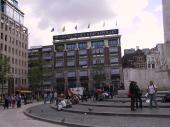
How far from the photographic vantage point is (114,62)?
4902 inches

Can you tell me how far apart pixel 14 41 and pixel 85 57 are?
3365 cm

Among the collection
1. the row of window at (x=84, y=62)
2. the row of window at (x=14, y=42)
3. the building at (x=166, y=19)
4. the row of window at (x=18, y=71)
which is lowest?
the row of window at (x=18, y=71)

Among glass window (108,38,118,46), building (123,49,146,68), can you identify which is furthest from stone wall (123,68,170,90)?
building (123,49,146,68)

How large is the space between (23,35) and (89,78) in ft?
97.0

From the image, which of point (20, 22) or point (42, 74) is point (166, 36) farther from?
point (20, 22)

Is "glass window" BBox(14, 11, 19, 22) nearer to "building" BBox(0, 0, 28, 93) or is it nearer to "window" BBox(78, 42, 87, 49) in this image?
"building" BBox(0, 0, 28, 93)

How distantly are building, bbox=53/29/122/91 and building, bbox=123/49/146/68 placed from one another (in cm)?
3707

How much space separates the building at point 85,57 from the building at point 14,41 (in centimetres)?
2103

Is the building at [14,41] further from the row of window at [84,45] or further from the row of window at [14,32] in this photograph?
Result: the row of window at [84,45]

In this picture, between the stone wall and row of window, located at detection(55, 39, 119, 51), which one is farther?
row of window, located at detection(55, 39, 119, 51)

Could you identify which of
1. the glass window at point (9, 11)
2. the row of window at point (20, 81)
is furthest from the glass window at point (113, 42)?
the glass window at point (9, 11)

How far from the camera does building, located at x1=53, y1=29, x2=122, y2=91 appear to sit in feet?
408

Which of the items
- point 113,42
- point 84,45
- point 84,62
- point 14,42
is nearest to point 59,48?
point 84,45

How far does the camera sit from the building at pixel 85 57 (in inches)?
4902
